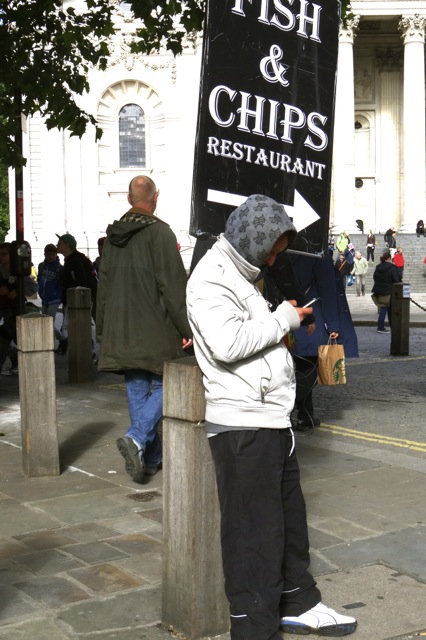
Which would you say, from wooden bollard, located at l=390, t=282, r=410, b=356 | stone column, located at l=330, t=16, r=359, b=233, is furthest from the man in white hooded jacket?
stone column, located at l=330, t=16, r=359, b=233

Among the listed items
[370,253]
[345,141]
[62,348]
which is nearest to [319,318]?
[62,348]

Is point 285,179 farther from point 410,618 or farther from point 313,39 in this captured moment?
point 410,618

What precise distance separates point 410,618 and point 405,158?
139 feet

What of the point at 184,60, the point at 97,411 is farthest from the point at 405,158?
the point at 97,411

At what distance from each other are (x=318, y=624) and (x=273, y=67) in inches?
108

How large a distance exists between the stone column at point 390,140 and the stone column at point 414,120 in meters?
3.69

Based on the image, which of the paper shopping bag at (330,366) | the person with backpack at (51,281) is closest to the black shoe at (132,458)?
the paper shopping bag at (330,366)

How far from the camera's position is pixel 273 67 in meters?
5.34

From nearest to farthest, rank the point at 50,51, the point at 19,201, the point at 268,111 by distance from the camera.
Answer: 1. the point at 268,111
2. the point at 19,201
3. the point at 50,51

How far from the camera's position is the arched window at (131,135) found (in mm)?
43438

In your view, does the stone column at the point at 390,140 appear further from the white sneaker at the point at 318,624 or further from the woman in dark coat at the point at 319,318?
the white sneaker at the point at 318,624

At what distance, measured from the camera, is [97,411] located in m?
9.84

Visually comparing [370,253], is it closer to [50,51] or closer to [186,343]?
[50,51]

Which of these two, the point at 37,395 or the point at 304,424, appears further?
the point at 304,424
